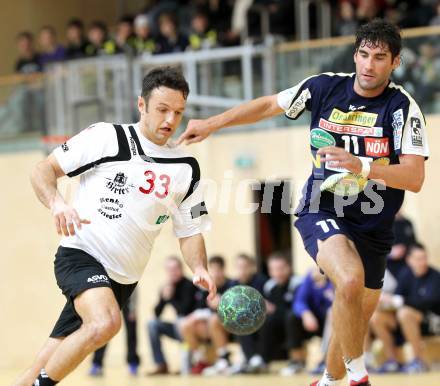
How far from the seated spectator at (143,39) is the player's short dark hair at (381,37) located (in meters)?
9.75

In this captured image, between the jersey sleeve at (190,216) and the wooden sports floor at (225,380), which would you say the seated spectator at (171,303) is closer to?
the wooden sports floor at (225,380)

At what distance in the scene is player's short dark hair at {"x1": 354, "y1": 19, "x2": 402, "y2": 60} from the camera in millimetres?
8227

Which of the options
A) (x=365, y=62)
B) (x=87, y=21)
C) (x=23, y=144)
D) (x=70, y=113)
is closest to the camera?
(x=365, y=62)

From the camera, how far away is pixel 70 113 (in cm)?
1739

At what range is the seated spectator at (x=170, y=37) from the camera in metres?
17.8

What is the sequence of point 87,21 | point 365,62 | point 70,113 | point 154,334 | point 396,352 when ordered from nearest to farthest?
point 365,62, point 396,352, point 154,334, point 70,113, point 87,21

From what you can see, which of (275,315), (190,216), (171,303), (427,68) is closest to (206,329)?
(171,303)

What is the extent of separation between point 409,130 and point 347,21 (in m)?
9.22

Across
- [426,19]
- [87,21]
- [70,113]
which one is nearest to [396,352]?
[426,19]

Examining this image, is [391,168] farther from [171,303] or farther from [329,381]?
[171,303]

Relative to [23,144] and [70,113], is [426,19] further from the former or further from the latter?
[23,144]

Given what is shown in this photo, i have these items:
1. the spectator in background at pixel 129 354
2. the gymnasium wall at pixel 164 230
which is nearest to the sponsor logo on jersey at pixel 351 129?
the gymnasium wall at pixel 164 230

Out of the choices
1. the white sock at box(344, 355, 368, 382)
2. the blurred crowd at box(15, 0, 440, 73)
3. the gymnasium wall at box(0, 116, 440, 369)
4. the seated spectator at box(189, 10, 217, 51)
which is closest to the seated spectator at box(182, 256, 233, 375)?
the gymnasium wall at box(0, 116, 440, 369)

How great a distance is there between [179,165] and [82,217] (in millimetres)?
884
